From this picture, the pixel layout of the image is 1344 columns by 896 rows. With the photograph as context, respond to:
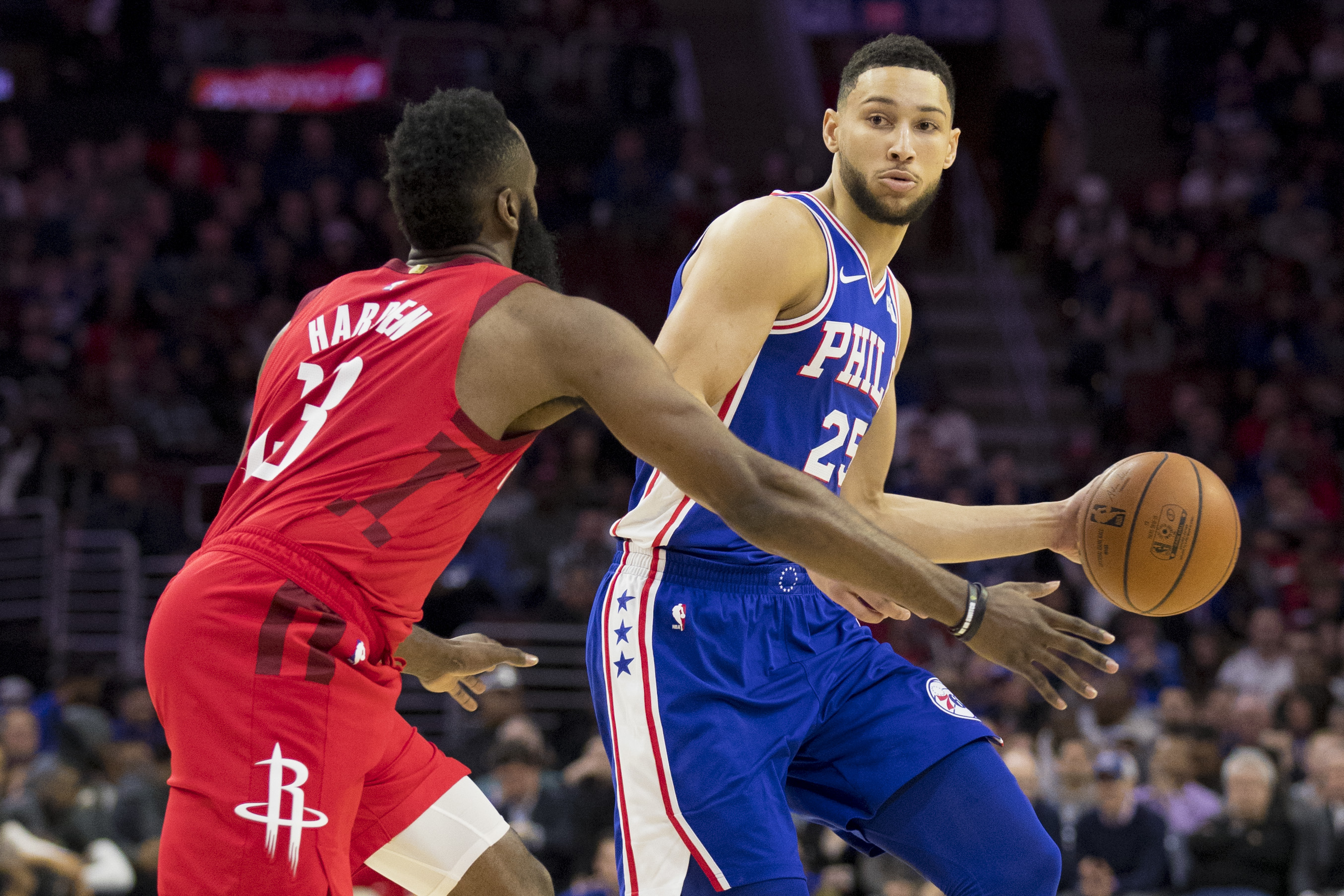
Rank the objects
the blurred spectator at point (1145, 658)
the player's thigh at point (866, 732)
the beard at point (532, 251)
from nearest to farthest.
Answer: the beard at point (532, 251), the player's thigh at point (866, 732), the blurred spectator at point (1145, 658)

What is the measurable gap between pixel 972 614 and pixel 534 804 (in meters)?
6.04

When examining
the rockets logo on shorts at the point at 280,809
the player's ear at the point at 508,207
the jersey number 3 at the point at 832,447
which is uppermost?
the player's ear at the point at 508,207

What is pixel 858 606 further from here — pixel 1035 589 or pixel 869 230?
pixel 869 230

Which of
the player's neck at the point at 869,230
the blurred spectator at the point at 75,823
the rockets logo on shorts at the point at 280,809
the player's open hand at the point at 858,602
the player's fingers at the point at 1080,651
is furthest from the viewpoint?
the blurred spectator at the point at 75,823

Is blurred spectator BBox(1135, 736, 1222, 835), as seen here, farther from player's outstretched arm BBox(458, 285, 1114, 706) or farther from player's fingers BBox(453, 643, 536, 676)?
player's outstretched arm BBox(458, 285, 1114, 706)

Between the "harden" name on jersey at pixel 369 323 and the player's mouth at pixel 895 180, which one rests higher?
Result: the player's mouth at pixel 895 180

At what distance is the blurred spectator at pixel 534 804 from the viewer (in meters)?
8.45

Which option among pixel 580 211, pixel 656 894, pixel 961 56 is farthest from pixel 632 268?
pixel 656 894

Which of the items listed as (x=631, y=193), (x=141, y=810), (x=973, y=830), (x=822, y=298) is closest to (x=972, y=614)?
(x=973, y=830)

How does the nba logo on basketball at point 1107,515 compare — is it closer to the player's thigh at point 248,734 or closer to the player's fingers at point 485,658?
the player's fingers at point 485,658

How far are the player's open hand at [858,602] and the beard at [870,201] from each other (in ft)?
3.23

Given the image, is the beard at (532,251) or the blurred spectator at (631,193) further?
the blurred spectator at (631,193)

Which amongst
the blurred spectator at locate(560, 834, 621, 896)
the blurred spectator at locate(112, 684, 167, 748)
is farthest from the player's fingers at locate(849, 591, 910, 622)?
the blurred spectator at locate(112, 684, 167, 748)

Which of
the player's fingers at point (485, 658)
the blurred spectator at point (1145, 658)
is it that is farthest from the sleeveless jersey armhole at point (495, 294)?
the blurred spectator at point (1145, 658)
